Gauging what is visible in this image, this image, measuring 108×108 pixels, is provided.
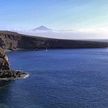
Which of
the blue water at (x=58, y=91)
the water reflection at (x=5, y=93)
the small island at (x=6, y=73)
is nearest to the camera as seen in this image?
the blue water at (x=58, y=91)

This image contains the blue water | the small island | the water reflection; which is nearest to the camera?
the blue water

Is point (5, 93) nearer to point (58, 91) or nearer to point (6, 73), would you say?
point (58, 91)

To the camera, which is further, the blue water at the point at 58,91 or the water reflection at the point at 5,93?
the water reflection at the point at 5,93

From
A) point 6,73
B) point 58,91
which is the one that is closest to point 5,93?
point 58,91

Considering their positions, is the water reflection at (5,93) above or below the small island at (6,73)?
below

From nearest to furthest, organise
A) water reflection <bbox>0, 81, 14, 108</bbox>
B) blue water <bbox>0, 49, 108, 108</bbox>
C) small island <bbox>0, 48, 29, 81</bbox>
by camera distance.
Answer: blue water <bbox>0, 49, 108, 108</bbox>
water reflection <bbox>0, 81, 14, 108</bbox>
small island <bbox>0, 48, 29, 81</bbox>

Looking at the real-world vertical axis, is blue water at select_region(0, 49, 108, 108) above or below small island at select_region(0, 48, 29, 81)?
below

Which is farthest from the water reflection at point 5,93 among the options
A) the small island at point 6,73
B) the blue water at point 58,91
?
the small island at point 6,73

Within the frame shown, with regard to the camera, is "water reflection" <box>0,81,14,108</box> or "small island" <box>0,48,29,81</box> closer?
"water reflection" <box>0,81,14,108</box>

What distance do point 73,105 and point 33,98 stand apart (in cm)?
887

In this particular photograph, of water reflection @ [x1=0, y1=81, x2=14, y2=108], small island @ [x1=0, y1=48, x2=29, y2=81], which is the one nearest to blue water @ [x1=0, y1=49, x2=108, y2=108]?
water reflection @ [x1=0, y1=81, x2=14, y2=108]

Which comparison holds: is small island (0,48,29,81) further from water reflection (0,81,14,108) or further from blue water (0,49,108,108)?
water reflection (0,81,14,108)

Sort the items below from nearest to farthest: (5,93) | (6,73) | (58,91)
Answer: (5,93) < (58,91) < (6,73)

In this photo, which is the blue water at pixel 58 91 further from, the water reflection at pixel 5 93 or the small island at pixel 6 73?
the small island at pixel 6 73
